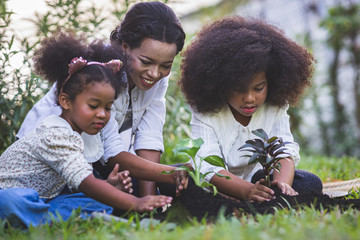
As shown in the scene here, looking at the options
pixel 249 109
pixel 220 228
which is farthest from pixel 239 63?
pixel 220 228

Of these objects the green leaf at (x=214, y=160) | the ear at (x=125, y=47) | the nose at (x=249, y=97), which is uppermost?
the ear at (x=125, y=47)

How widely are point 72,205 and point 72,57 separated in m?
0.90

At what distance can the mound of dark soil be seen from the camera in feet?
6.99

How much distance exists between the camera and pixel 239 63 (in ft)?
8.75

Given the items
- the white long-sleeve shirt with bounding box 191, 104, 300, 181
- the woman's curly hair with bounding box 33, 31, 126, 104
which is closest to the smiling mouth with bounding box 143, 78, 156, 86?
the woman's curly hair with bounding box 33, 31, 126, 104

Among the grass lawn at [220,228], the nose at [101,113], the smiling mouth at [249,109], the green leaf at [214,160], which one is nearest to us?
the grass lawn at [220,228]

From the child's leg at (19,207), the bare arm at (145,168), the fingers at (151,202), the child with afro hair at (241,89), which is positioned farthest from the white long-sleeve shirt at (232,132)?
the child's leg at (19,207)

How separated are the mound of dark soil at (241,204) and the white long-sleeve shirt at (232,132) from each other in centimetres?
47

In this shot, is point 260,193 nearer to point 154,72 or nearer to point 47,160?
point 154,72

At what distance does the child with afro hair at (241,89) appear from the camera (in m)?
2.67

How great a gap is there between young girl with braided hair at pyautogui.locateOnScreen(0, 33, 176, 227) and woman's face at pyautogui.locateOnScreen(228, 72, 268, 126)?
25.2 inches

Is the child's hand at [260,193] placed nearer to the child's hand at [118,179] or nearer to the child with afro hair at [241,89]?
the child with afro hair at [241,89]

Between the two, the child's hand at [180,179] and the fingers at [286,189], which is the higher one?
the fingers at [286,189]

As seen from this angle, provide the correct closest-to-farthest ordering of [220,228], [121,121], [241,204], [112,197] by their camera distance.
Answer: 1. [220,228]
2. [112,197]
3. [241,204]
4. [121,121]
